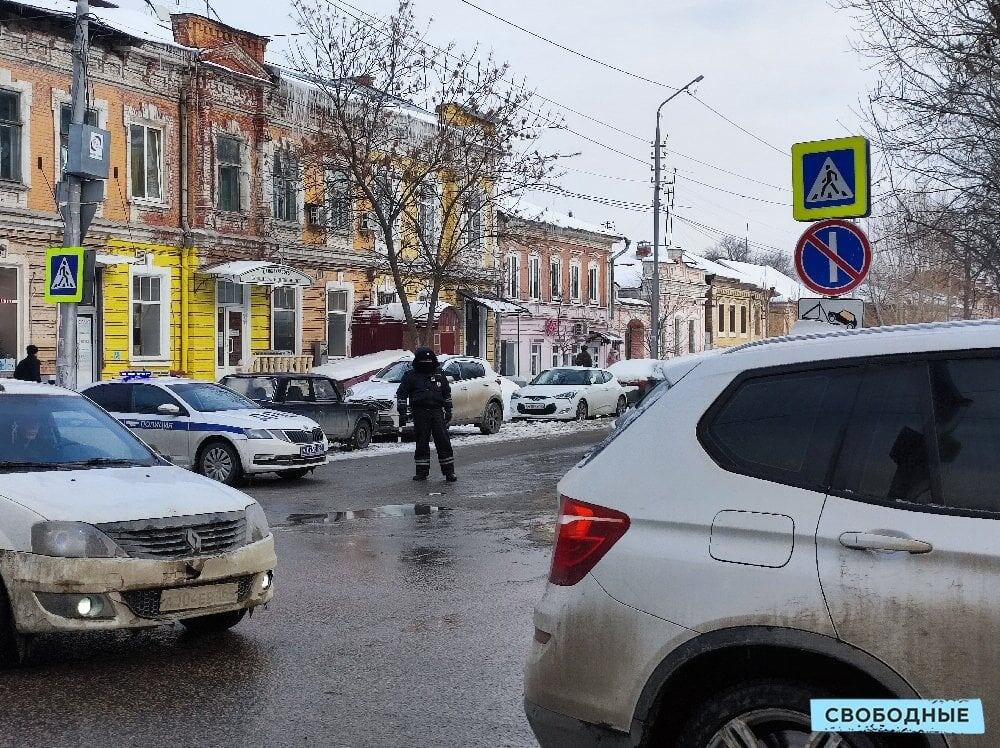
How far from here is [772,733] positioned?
12.5 feet

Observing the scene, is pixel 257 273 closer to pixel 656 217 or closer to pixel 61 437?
pixel 656 217

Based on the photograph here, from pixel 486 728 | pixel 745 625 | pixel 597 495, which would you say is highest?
pixel 597 495

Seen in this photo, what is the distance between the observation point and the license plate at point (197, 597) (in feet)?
22.6

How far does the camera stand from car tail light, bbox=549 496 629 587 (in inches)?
163

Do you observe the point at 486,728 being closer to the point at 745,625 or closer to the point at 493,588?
the point at 745,625

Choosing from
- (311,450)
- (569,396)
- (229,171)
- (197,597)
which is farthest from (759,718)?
(229,171)

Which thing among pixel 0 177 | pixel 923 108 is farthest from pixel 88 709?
pixel 0 177

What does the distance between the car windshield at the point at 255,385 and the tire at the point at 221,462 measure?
484 centimetres

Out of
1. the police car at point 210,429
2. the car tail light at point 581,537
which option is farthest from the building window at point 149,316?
the car tail light at point 581,537

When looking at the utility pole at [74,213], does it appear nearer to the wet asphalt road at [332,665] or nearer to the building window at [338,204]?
the wet asphalt road at [332,665]

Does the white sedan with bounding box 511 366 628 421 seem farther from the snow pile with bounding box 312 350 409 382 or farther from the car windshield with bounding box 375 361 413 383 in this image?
the car windshield with bounding box 375 361 413 383

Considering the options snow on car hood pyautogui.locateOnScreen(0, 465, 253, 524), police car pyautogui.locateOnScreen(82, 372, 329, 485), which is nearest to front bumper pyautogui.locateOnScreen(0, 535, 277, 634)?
snow on car hood pyautogui.locateOnScreen(0, 465, 253, 524)

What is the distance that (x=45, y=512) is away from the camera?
6.79 metres

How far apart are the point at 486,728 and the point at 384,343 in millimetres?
31809
